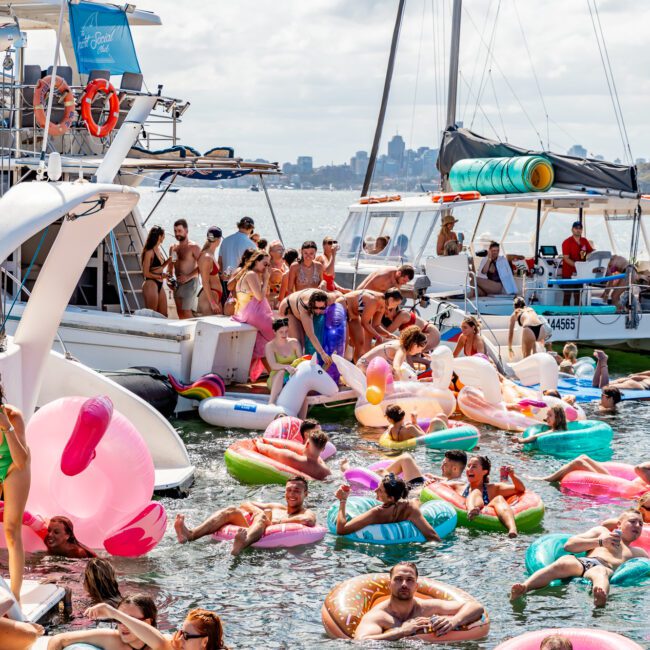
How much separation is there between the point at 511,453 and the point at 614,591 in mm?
4357

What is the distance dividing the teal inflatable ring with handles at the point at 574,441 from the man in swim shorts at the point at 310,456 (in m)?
2.89

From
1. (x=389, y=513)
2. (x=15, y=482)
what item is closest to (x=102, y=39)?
(x=389, y=513)

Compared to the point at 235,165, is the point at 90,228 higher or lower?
lower

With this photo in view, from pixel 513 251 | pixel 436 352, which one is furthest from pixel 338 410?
pixel 513 251

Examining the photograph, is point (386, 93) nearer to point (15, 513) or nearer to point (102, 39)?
point (102, 39)

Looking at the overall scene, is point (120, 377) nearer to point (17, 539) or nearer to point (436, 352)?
point (436, 352)

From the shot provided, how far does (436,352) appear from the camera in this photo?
14.0m

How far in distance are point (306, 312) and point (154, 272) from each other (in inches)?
86.9

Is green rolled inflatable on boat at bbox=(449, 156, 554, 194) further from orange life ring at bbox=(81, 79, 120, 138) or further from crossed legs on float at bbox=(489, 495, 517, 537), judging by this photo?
crossed legs on float at bbox=(489, 495, 517, 537)

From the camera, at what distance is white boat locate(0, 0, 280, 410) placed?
45.4ft

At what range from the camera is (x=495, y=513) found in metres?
9.99

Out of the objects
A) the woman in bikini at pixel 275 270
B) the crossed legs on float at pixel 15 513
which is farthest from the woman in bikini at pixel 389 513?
the woman in bikini at pixel 275 270

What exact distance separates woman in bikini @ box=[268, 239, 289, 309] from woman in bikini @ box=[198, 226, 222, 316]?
0.95 meters

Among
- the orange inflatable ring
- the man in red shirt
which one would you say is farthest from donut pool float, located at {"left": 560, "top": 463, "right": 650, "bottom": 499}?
the man in red shirt
